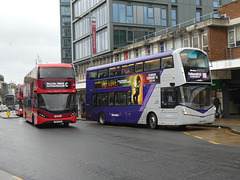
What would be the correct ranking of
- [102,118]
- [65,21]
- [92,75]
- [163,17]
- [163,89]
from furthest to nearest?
[65,21] → [163,17] → [92,75] → [102,118] → [163,89]

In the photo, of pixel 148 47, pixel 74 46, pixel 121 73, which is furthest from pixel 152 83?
pixel 74 46

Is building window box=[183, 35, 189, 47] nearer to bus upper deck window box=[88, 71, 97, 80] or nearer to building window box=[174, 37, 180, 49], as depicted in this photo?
building window box=[174, 37, 180, 49]

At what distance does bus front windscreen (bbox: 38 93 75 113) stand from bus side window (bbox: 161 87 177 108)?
20.2 ft

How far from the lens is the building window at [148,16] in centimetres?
4616

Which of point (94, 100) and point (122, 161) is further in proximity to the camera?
point (94, 100)

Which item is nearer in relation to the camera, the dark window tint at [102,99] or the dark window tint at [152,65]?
the dark window tint at [152,65]

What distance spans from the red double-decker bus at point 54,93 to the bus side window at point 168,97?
615 centimetres

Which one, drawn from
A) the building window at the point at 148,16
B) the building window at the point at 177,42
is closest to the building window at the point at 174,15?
the building window at the point at 148,16

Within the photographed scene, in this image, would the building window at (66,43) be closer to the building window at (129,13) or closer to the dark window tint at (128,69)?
the building window at (129,13)

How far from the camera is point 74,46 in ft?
Result: 187

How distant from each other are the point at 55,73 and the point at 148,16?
2890 cm

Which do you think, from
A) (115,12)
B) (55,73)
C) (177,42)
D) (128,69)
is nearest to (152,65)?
(128,69)

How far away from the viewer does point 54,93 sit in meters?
20.3

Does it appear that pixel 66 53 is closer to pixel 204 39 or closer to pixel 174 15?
pixel 174 15
